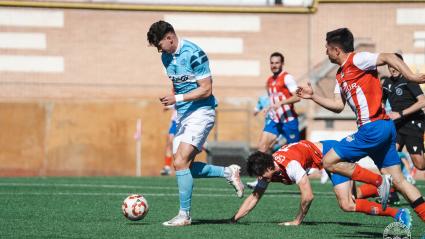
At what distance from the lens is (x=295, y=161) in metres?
10.7

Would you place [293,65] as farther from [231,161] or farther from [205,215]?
[205,215]

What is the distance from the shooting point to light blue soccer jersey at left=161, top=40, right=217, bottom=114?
10.9 metres

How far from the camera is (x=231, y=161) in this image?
25.4m

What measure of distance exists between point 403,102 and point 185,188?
17.1ft

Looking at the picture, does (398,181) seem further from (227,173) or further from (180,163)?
(180,163)

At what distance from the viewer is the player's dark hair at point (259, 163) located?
10.5 meters

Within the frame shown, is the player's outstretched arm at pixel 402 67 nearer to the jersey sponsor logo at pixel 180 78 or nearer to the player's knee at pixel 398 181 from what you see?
the player's knee at pixel 398 181

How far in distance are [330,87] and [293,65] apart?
3.19m

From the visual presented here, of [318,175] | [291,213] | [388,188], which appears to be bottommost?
[318,175]

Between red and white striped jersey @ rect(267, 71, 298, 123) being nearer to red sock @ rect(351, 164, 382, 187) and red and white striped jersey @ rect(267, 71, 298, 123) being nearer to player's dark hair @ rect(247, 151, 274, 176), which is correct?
player's dark hair @ rect(247, 151, 274, 176)

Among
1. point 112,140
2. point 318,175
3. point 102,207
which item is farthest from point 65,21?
point 102,207

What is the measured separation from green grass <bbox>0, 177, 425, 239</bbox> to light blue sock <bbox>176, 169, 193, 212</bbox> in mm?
247

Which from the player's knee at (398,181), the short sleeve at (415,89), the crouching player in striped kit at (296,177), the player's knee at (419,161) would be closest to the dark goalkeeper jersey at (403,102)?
the short sleeve at (415,89)

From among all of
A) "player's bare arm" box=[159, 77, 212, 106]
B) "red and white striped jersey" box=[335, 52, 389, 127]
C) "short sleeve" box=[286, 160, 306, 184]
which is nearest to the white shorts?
"player's bare arm" box=[159, 77, 212, 106]
